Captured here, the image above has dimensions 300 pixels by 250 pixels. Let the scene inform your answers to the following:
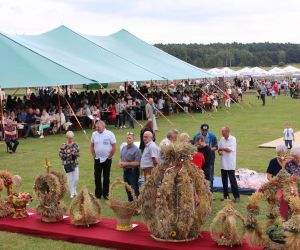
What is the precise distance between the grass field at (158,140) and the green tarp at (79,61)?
7.66ft

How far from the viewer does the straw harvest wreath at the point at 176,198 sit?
7.30m

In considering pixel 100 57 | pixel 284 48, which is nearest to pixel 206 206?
pixel 100 57

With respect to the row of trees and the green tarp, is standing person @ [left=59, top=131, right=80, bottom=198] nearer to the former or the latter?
the green tarp

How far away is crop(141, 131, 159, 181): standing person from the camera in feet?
30.6

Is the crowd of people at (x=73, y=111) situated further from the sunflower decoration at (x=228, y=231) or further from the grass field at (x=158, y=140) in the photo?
the sunflower decoration at (x=228, y=231)

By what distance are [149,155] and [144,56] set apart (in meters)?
22.2

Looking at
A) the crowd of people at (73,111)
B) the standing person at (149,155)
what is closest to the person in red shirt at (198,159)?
the standing person at (149,155)

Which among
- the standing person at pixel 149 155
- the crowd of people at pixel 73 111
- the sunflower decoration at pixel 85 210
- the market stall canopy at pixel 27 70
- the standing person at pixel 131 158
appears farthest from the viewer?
the crowd of people at pixel 73 111

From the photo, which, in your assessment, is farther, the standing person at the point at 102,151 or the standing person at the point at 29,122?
the standing person at the point at 29,122

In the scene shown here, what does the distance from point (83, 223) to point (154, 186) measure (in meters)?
1.46

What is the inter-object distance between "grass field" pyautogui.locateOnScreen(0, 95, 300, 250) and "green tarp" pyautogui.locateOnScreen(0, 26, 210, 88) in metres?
2.33

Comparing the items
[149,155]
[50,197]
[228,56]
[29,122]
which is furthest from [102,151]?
[228,56]

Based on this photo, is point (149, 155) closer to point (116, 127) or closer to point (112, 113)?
point (116, 127)

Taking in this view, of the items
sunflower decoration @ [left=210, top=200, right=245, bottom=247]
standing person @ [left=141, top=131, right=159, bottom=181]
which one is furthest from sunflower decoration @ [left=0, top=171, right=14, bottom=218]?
sunflower decoration @ [left=210, top=200, right=245, bottom=247]
